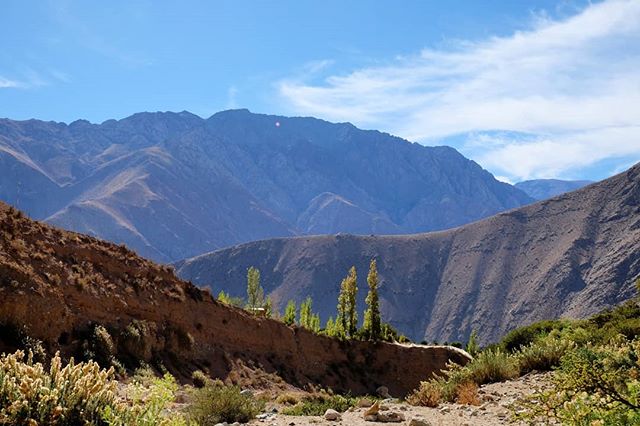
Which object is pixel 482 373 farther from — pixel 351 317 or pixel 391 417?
pixel 351 317

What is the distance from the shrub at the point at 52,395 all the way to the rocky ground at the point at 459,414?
6.29 m

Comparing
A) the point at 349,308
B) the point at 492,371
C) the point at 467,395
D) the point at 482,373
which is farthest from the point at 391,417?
the point at 349,308

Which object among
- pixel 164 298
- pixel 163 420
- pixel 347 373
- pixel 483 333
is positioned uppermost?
pixel 163 420

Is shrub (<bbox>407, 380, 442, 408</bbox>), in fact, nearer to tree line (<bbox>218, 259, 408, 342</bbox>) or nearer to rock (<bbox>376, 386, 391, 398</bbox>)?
rock (<bbox>376, 386, 391, 398</bbox>)

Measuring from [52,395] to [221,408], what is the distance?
24.0 ft

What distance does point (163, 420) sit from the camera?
22.4 feet

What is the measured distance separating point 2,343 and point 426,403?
1366 cm

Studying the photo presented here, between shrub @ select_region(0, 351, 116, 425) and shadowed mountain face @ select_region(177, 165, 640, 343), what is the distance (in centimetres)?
13300

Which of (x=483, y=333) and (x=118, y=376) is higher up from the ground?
(x=118, y=376)

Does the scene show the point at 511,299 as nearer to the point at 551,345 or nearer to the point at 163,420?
the point at 551,345

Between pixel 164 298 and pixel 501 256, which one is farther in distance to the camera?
pixel 501 256

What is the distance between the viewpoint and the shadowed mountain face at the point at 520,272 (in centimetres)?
14088

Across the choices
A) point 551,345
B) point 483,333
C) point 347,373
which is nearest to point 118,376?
point 551,345

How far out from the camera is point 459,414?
1299 cm
